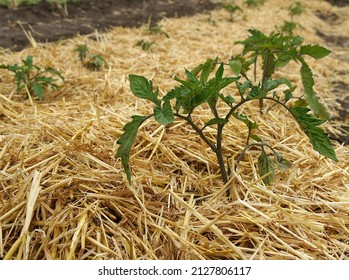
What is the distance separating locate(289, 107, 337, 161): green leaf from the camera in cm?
143

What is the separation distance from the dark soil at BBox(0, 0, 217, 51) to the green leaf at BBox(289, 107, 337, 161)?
3.00 m

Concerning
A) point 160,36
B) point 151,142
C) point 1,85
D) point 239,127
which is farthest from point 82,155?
point 160,36

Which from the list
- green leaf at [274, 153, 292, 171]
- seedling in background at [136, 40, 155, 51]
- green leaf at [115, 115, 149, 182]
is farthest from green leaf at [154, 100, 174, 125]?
seedling in background at [136, 40, 155, 51]

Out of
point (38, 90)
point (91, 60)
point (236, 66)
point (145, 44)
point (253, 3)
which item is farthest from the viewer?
point (253, 3)

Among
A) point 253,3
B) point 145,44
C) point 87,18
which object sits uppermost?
point 145,44

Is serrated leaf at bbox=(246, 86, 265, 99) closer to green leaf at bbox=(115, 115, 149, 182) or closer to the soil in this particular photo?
green leaf at bbox=(115, 115, 149, 182)

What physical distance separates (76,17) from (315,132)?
414cm

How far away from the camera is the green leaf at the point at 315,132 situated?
1435 millimetres

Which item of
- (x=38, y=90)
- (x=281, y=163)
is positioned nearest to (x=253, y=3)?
(x=38, y=90)

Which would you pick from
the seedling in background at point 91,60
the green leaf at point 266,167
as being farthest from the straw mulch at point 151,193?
the seedling in background at point 91,60

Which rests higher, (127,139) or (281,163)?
(127,139)

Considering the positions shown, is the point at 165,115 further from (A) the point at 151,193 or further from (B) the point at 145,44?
(B) the point at 145,44

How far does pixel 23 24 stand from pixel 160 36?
1.54 m

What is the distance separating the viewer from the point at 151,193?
161 centimetres
